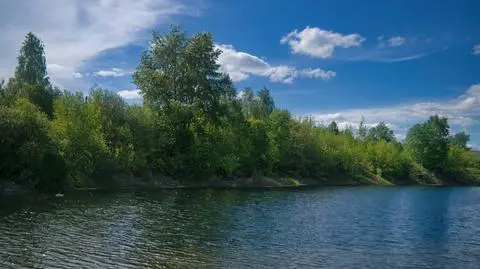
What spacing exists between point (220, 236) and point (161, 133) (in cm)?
6004

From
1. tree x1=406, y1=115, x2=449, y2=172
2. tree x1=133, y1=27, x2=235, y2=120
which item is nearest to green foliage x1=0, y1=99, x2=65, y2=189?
tree x1=133, y1=27, x2=235, y2=120

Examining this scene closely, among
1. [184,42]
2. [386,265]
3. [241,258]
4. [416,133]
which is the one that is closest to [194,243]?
[241,258]

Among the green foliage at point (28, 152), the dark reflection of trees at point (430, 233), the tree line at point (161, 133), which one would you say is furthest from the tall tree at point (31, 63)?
the dark reflection of trees at point (430, 233)

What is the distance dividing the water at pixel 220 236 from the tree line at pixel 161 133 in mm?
10693

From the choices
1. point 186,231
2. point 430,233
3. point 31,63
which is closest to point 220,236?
point 186,231

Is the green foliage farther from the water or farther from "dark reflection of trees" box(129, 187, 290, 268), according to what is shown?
"dark reflection of trees" box(129, 187, 290, 268)

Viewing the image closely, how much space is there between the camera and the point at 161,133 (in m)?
94.0

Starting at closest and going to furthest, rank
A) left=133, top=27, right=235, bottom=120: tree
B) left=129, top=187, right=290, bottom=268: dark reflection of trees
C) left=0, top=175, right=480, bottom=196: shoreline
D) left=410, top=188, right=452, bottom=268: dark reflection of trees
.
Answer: left=129, top=187, right=290, bottom=268: dark reflection of trees, left=410, top=188, right=452, bottom=268: dark reflection of trees, left=0, top=175, right=480, bottom=196: shoreline, left=133, top=27, right=235, bottom=120: tree

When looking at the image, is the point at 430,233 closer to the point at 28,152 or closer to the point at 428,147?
the point at 28,152

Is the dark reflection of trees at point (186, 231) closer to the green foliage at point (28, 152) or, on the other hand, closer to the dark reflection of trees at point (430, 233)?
the dark reflection of trees at point (430, 233)

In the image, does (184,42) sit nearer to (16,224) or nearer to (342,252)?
(16,224)

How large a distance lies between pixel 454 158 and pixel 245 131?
98180mm

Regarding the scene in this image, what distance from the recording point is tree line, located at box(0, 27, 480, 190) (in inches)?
2461

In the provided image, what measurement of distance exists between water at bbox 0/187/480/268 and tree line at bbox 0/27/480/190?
35.1ft
